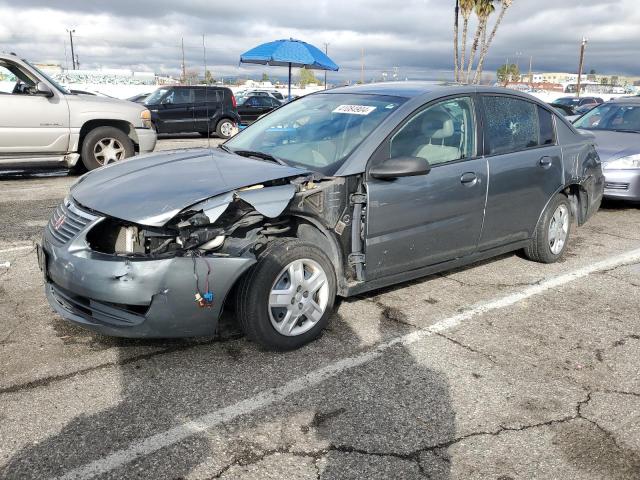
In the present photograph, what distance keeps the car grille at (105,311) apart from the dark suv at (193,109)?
44.5 feet

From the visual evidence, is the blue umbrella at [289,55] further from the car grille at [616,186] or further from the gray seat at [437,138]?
the gray seat at [437,138]

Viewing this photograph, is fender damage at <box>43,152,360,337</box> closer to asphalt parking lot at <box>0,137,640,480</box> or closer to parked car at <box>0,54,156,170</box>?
asphalt parking lot at <box>0,137,640,480</box>

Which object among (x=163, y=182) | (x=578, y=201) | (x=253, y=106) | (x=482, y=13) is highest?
(x=482, y=13)

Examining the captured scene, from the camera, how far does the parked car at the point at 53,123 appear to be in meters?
8.60

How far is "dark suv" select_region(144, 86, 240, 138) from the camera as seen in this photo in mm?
16844

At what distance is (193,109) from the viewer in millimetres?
17391

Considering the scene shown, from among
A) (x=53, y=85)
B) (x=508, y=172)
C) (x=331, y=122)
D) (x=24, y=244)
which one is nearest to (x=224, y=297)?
(x=331, y=122)

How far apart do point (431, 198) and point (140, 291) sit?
2.06 metres

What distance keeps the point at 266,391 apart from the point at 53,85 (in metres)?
7.82

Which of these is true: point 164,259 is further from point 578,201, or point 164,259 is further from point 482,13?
point 482,13

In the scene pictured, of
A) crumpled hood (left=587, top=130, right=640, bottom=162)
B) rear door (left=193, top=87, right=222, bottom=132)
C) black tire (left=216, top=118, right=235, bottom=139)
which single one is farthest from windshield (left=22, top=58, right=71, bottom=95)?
black tire (left=216, top=118, right=235, bottom=139)

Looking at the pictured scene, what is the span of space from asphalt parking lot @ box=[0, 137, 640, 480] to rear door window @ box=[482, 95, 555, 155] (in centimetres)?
127

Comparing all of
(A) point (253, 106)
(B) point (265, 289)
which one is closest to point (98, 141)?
(B) point (265, 289)

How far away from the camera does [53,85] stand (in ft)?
29.5
